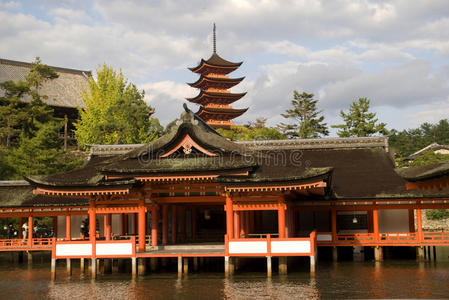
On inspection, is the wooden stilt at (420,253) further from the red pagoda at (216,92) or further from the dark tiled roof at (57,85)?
the dark tiled roof at (57,85)

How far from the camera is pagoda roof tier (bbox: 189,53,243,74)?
73312 millimetres

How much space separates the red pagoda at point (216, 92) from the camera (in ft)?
234

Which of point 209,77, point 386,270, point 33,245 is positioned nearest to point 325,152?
point 386,270

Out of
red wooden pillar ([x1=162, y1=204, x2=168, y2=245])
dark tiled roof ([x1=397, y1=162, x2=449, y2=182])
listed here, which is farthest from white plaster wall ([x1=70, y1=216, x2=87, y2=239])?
dark tiled roof ([x1=397, y1=162, x2=449, y2=182])

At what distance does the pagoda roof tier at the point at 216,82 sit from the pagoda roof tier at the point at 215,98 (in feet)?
6.79

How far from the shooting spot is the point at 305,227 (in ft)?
116

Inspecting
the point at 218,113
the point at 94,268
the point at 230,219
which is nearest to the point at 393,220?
the point at 230,219

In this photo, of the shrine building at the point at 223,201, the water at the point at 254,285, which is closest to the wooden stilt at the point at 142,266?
the shrine building at the point at 223,201

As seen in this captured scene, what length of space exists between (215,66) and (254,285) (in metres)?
53.4

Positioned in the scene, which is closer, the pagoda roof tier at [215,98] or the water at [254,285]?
the water at [254,285]

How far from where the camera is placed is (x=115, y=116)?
5903 cm

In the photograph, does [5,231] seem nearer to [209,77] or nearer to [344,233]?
[344,233]

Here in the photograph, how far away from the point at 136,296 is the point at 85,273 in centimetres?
945

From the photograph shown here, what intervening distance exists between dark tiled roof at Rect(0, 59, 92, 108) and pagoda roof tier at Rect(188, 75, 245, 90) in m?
16.0
